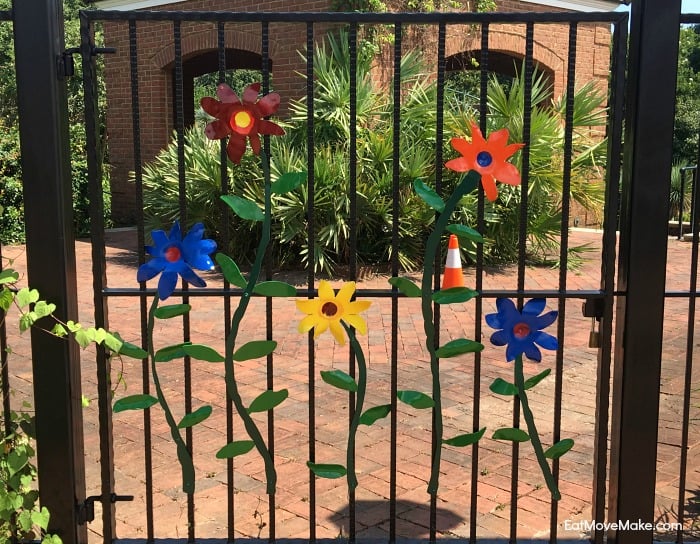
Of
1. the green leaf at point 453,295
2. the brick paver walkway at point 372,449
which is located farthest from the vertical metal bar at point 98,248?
the green leaf at point 453,295

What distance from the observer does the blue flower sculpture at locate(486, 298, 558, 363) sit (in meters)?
2.62

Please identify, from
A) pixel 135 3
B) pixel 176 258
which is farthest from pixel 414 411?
pixel 135 3

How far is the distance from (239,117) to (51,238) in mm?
743

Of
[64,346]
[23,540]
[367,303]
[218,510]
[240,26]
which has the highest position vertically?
[240,26]

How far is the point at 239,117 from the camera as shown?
8.48ft

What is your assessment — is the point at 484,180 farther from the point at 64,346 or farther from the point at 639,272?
the point at 64,346

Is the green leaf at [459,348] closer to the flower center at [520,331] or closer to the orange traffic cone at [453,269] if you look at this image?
the flower center at [520,331]

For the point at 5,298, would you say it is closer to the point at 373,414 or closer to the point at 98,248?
the point at 98,248

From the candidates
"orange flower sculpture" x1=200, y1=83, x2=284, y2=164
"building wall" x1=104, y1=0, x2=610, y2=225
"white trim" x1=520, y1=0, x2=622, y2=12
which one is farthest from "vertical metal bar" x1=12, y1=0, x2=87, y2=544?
"white trim" x1=520, y1=0, x2=622, y2=12

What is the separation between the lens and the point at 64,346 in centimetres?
263

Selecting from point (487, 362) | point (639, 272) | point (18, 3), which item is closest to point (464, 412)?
point (487, 362)

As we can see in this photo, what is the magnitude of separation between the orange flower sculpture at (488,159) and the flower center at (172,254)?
945 millimetres

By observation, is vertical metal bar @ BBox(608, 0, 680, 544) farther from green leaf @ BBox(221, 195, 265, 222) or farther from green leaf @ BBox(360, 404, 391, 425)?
green leaf @ BBox(221, 195, 265, 222)

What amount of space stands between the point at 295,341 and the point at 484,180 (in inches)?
165
